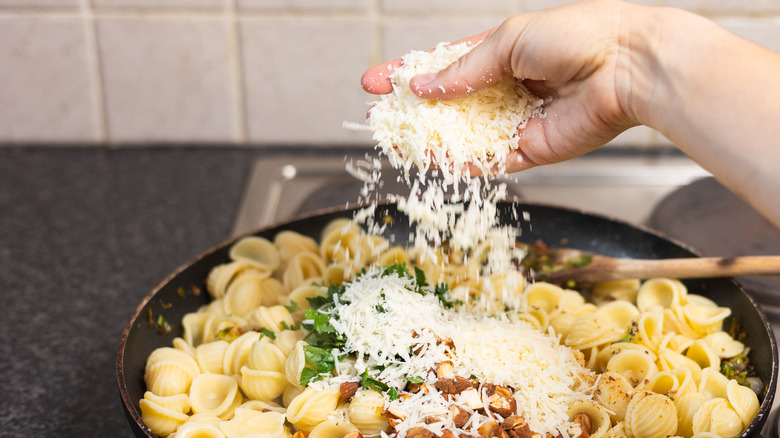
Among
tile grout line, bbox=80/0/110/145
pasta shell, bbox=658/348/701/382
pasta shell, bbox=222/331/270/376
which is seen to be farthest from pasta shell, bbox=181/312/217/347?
tile grout line, bbox=80/0/110/145

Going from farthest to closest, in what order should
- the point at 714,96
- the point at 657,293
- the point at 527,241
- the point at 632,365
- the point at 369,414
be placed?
1. the point at 527,241
2. the point at 657,293
3. the point at 632,365
4. the point at 369,414
5. the point at 714,96

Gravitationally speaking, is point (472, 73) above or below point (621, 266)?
above

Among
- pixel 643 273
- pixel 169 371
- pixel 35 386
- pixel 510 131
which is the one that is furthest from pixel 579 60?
pixel 35 386

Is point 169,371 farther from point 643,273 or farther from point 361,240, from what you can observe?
point 643,273

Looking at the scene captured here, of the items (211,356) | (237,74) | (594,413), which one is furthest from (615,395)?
(237,74)

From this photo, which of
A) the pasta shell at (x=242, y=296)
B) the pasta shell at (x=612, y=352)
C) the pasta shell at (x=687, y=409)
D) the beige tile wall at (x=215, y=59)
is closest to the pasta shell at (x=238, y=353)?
the pasta shell at (x=242, y=296)

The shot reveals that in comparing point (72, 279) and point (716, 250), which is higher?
point (716, 250)

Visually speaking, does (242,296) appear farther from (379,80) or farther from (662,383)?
(662,383)
